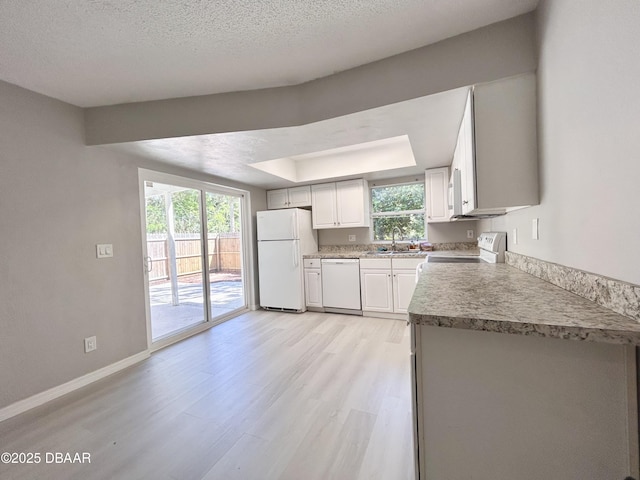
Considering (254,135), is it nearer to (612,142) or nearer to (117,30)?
(117,30)

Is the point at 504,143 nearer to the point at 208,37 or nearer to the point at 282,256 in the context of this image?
the point at 208,37

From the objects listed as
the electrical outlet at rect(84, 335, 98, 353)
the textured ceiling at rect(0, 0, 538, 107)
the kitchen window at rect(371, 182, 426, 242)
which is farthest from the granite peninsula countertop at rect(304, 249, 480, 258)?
the electrical outlet at rect(84, 335, 98, 353)

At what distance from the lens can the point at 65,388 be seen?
214 centimetres

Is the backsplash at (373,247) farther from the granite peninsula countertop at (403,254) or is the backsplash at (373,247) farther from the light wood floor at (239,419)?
the light wood floor at (239,419)

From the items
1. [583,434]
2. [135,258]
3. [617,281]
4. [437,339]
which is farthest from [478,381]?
[135,258]

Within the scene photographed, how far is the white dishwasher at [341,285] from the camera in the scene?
3.89 meters

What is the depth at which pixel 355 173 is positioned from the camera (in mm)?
3910

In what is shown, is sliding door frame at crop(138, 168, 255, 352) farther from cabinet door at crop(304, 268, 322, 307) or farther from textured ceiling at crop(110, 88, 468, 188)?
cabinet door at crop(304, 268, 322, 307)

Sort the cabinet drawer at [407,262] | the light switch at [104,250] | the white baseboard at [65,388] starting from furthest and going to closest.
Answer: the cabinet drawer at [407,262], the light switch at [104,250], the white baseboard at [65,388]

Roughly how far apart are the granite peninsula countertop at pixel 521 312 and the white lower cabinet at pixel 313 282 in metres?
2.91

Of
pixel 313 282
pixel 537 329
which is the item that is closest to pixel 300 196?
pixel 313 282

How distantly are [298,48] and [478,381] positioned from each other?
1957 millimetres

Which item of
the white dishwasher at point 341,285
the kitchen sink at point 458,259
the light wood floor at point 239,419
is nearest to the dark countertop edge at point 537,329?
the light wood floor at point 239,419

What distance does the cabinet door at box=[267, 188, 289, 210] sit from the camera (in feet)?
15.2
